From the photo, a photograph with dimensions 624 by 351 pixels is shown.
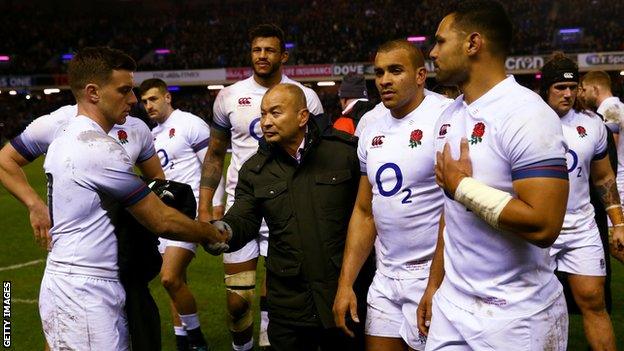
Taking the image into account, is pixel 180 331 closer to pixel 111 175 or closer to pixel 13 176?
pixel 13 176

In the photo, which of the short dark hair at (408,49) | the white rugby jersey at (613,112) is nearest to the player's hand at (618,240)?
the short dark hair at (408,49)

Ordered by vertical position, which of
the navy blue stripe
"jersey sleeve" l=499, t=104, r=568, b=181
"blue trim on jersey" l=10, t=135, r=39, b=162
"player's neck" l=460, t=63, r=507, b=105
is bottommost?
the navy blue stripe

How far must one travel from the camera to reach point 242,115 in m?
6.37

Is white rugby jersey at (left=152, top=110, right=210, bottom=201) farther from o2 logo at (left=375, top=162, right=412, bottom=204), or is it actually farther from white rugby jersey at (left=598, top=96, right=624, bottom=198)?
white rugby jersey at (left=598, top=96, right=624, bottom=198)

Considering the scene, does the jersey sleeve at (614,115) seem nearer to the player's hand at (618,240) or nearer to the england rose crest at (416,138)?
the player's hand at (618,240)

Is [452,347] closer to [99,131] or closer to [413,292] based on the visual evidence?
[413,292]

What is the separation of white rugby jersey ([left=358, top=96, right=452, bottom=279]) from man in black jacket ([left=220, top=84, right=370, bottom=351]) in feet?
0.91

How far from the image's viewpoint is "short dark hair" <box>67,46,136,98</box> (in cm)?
408

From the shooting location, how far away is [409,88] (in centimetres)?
441

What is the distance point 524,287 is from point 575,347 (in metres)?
3.77

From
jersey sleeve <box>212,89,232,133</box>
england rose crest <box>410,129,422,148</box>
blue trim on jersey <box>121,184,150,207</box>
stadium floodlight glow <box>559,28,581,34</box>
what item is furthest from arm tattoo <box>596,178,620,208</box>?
stadium floodlight glow <box>559,28,581,34</box>

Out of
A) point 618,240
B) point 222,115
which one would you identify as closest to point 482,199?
point 618,240

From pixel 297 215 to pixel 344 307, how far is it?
2.02 ft

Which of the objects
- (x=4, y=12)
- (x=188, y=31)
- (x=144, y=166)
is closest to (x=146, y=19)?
(x=188, y=31)
